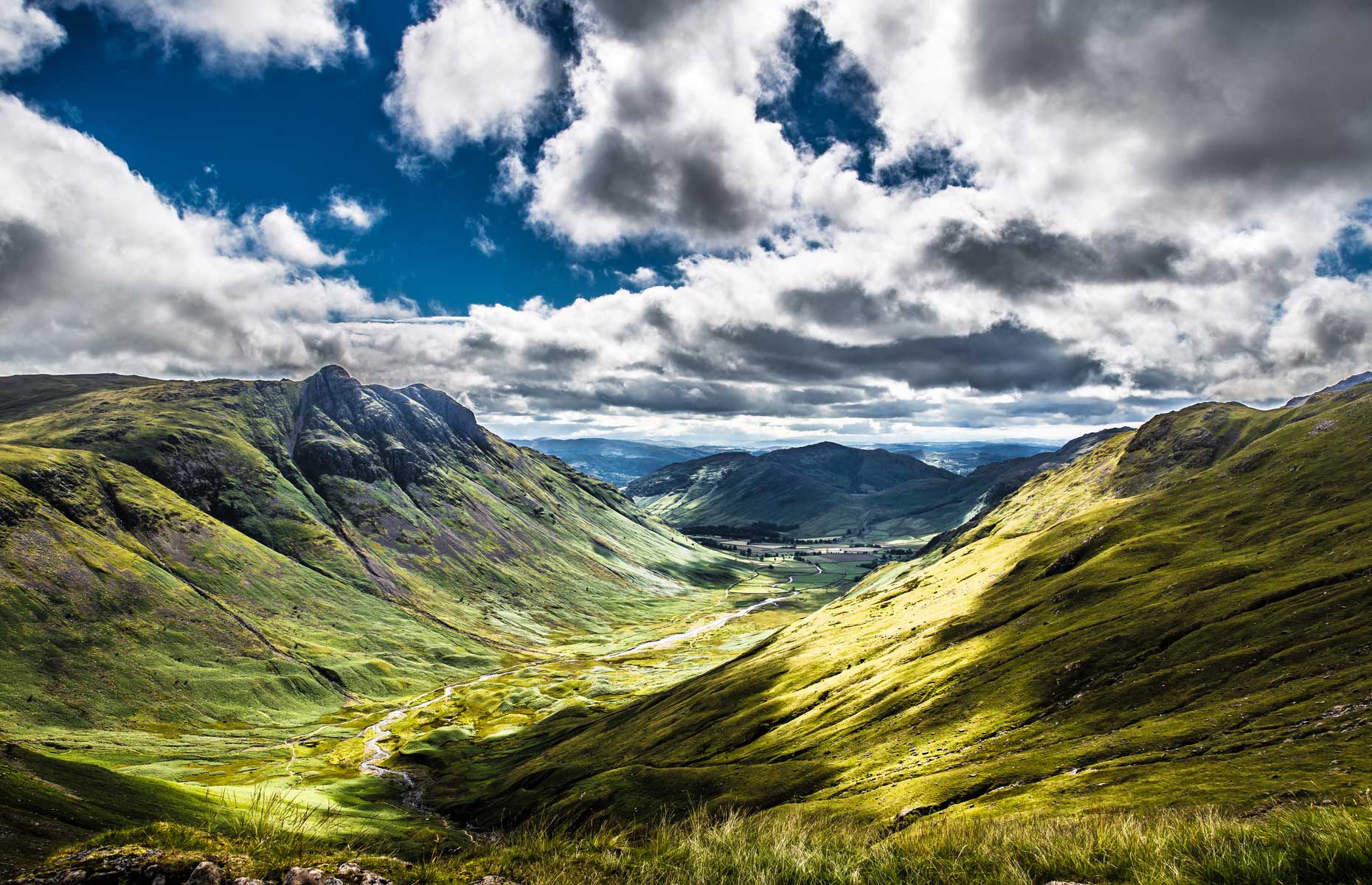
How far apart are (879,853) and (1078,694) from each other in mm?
81511

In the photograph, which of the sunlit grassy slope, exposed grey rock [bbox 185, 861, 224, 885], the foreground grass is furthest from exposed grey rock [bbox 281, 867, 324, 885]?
the sunlit grassy slope

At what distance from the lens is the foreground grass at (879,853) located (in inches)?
416

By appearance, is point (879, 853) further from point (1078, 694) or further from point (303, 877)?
point (1078, 694)

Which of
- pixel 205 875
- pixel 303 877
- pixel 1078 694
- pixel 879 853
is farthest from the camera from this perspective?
pixel 1078 694

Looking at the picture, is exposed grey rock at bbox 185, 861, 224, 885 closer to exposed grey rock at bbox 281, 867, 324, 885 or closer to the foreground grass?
the foreground grass

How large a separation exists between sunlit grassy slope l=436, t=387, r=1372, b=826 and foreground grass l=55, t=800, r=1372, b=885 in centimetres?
234

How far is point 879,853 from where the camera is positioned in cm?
1398

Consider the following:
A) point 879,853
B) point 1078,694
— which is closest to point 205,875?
point 879,853

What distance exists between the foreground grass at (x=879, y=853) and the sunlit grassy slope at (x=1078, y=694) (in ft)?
7.67

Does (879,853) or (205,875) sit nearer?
(205,875)

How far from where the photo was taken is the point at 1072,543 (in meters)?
152

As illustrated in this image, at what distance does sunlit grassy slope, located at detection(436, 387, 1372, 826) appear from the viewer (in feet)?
175

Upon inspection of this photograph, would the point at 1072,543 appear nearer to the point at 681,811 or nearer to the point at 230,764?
the point at 681,811

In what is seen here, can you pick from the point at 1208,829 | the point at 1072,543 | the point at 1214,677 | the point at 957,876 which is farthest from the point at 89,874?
the point at 1072,543
